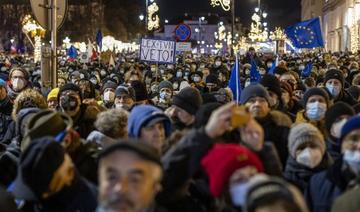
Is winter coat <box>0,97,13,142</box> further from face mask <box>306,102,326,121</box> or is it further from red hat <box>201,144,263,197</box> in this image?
red hat <box>201,144,263,197</box>

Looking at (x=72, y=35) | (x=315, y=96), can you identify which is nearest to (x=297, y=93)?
(x=315, y=96)

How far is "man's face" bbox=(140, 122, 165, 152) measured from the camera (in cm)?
534

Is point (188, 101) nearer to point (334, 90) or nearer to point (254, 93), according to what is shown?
point (254, 93)

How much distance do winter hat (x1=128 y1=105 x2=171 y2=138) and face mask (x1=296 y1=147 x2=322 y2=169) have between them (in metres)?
1.07

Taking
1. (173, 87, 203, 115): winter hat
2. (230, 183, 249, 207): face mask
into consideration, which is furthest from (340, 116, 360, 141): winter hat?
(173, 87, 203, 115): winter hat

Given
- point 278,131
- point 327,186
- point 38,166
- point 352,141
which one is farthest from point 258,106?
point 38,166

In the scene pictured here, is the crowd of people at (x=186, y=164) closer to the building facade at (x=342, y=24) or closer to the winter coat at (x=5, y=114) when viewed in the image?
the winter coat at (x=5, y=114)

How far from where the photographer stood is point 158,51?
16172 mm

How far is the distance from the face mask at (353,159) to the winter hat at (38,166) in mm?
1891

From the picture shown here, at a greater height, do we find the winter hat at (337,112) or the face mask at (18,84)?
the face mask at (18,84)

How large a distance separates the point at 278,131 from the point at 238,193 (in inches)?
118

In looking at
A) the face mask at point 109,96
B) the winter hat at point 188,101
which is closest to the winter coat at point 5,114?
the face mask at point 109,96

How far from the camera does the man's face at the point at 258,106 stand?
7078mm

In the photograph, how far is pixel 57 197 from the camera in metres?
4.57
